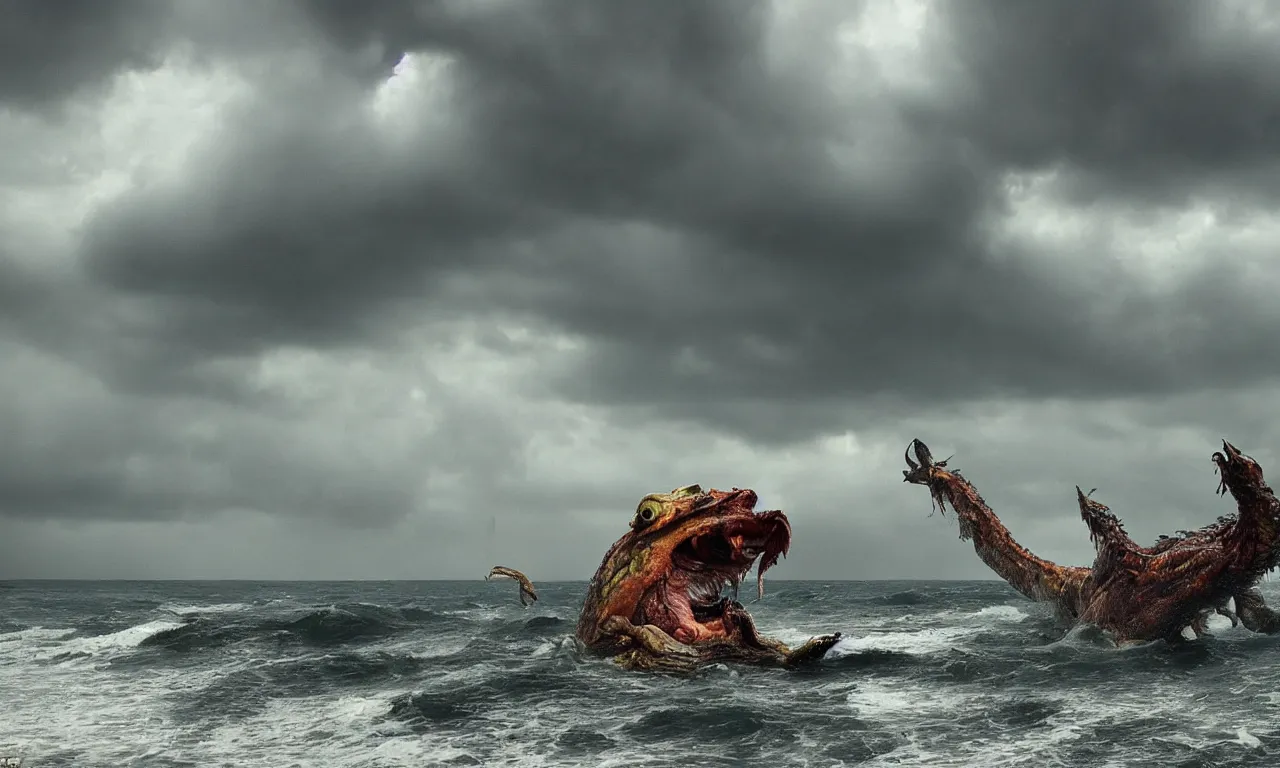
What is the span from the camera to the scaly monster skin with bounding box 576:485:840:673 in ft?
47.9

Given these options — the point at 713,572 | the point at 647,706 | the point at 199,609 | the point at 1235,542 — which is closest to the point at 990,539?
the point at 1235,542

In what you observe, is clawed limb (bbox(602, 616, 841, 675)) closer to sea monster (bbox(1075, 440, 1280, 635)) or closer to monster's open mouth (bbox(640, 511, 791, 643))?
monster's open mouth (bbox(640, 511, 791, 643))

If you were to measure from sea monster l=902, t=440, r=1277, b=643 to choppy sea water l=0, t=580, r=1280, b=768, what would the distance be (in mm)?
546

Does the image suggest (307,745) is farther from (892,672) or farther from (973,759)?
Result: (892,672)

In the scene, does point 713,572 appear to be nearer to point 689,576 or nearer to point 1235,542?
point 689,576

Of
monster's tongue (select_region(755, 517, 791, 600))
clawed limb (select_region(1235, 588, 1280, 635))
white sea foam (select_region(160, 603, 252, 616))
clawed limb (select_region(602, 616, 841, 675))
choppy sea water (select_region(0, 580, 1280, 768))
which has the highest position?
monster's tongue (select_region(755, 517, 791, 600))

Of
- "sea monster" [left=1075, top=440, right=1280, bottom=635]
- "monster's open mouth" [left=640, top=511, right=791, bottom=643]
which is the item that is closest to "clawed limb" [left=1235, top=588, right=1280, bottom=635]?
"sea monster" [left=1075, top=440, right=1280, bottom=635]

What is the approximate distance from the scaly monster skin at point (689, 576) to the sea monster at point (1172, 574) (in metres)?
5.84

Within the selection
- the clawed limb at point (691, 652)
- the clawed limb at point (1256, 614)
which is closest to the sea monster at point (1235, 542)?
the clawed limb at point (1256, 614)

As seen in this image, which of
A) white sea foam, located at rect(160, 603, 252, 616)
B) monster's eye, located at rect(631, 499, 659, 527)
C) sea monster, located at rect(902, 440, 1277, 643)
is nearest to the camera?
sea monster, located at rect(902, 440, 1277, 643)

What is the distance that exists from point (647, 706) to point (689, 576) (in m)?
3.39

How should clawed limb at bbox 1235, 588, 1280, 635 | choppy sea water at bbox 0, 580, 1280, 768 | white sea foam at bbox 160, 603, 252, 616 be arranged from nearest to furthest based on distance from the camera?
choppy sea water at bbox 0, 580, 1280, 768 < clawed limb at bbox 1235, 588, 1280, 635 < white sea foam at bbox 160, 603, 252, 616

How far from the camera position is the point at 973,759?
371 inches

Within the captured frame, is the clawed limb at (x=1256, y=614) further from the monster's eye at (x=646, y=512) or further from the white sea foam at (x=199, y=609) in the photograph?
the white sea foam at (x=199, y=609)
